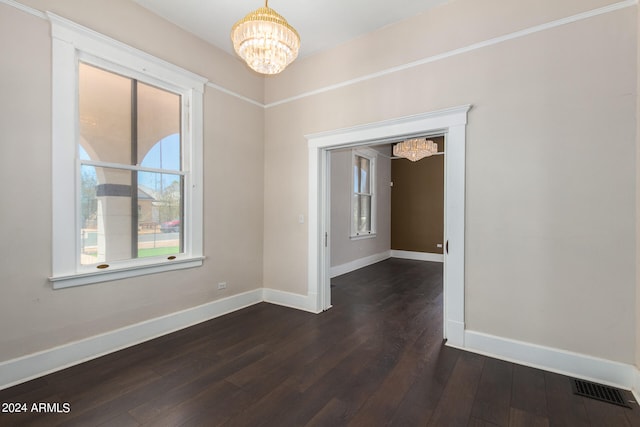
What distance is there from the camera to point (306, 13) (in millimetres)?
A: 3025

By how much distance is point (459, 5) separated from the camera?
282 cm

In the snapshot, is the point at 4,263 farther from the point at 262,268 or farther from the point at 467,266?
the point at 467,266

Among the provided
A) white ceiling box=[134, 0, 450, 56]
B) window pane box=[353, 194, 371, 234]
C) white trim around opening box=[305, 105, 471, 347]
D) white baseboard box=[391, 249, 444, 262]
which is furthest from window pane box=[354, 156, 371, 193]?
white ceiling box=[134, 0, 450, 56]

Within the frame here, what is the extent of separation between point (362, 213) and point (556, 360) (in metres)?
5.05

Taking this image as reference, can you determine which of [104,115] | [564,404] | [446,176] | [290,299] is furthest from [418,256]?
[104,115]

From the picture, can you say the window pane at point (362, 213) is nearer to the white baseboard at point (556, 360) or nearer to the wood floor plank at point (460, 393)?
the white baseboard at point (556, 360)

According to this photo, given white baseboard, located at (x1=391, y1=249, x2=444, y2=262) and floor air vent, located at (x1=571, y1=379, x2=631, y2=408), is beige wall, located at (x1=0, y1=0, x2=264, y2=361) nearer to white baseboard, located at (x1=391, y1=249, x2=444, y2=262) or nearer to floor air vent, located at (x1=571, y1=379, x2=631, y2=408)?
floor air vent, located at (x1=571, y1=379, x2=631, y2=408)

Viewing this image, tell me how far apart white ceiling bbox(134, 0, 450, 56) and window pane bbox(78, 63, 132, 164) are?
2.92 ft

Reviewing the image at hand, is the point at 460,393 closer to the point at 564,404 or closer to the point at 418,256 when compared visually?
the point at 564,404

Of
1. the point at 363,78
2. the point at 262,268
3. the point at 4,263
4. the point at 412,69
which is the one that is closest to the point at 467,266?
the point at 412,69

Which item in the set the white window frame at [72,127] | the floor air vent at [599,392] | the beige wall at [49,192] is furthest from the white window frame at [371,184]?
the floor air vent at [599,392]

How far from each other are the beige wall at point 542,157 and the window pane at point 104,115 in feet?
9.11

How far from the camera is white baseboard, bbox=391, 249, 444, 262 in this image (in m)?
7.74

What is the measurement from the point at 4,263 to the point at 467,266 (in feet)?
12.7
